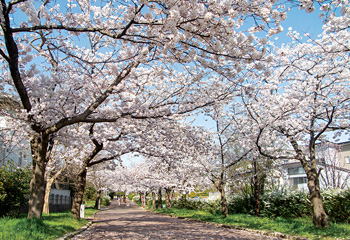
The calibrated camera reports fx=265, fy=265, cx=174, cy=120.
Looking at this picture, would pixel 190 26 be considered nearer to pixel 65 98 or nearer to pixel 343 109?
pixel 65 98

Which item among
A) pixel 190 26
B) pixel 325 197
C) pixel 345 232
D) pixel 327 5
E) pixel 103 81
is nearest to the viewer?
pixel 190 26

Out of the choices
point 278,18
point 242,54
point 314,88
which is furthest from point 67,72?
point 314,88

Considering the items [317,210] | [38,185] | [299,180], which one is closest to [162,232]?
[38,185]

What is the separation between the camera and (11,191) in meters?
11.9

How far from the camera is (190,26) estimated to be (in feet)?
13.3

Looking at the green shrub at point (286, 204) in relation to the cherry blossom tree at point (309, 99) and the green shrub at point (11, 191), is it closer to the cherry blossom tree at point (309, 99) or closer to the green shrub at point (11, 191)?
the cherry blossom tree at point (309, 99)

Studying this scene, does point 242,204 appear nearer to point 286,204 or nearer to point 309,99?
point 286,204

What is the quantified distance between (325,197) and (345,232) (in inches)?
164

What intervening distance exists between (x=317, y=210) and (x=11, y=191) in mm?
12755

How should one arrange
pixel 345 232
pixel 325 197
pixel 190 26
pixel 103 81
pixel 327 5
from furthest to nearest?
pixel 325 197 < pixel 103 81 < pixel 345 232 < pixel 327 5 < pixel 190 26

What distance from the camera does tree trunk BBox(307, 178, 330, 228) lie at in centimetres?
949

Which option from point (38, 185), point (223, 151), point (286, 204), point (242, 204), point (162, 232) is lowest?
point (162, 232)

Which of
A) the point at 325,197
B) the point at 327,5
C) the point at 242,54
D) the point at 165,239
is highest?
the point at 327,5

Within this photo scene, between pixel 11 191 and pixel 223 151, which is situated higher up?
pixel 223 151
